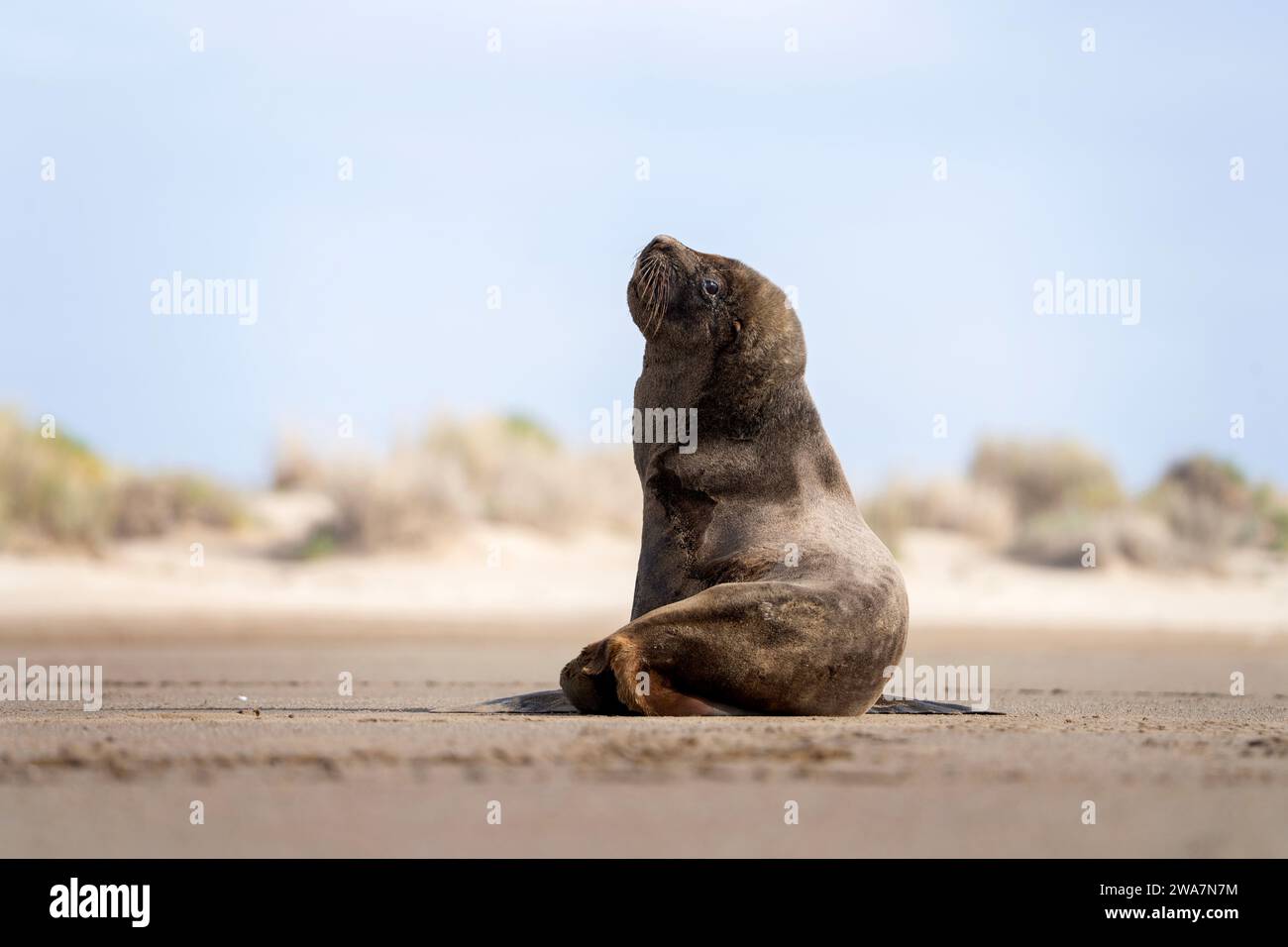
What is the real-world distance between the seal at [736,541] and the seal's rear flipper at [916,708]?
0.80m

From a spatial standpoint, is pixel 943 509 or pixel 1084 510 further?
pixel 1084 510

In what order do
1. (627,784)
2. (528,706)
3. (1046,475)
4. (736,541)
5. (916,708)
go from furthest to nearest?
(1046,475) < (916,708) < (528,706) < (736,541) < (627,784)

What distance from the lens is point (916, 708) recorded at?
7891 millimetres

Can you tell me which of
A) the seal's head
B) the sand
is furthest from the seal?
the sand

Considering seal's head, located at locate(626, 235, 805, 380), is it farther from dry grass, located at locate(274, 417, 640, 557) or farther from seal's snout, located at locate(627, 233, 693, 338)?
dry grass, located at locate(274, 417, 640, 557)

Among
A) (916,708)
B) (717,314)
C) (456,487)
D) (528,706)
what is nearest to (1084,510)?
(456,487)

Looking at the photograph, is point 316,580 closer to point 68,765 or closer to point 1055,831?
point 68,765

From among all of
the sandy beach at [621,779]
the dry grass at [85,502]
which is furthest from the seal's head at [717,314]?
the dry grass at [85,502]

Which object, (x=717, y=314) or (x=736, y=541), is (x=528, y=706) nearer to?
(x=736, y=541)

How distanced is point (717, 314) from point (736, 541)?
114 centimetres

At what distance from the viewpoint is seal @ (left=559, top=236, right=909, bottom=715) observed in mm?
6520

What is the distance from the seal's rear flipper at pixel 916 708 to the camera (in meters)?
7.73

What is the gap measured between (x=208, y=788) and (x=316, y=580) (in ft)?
57.2
